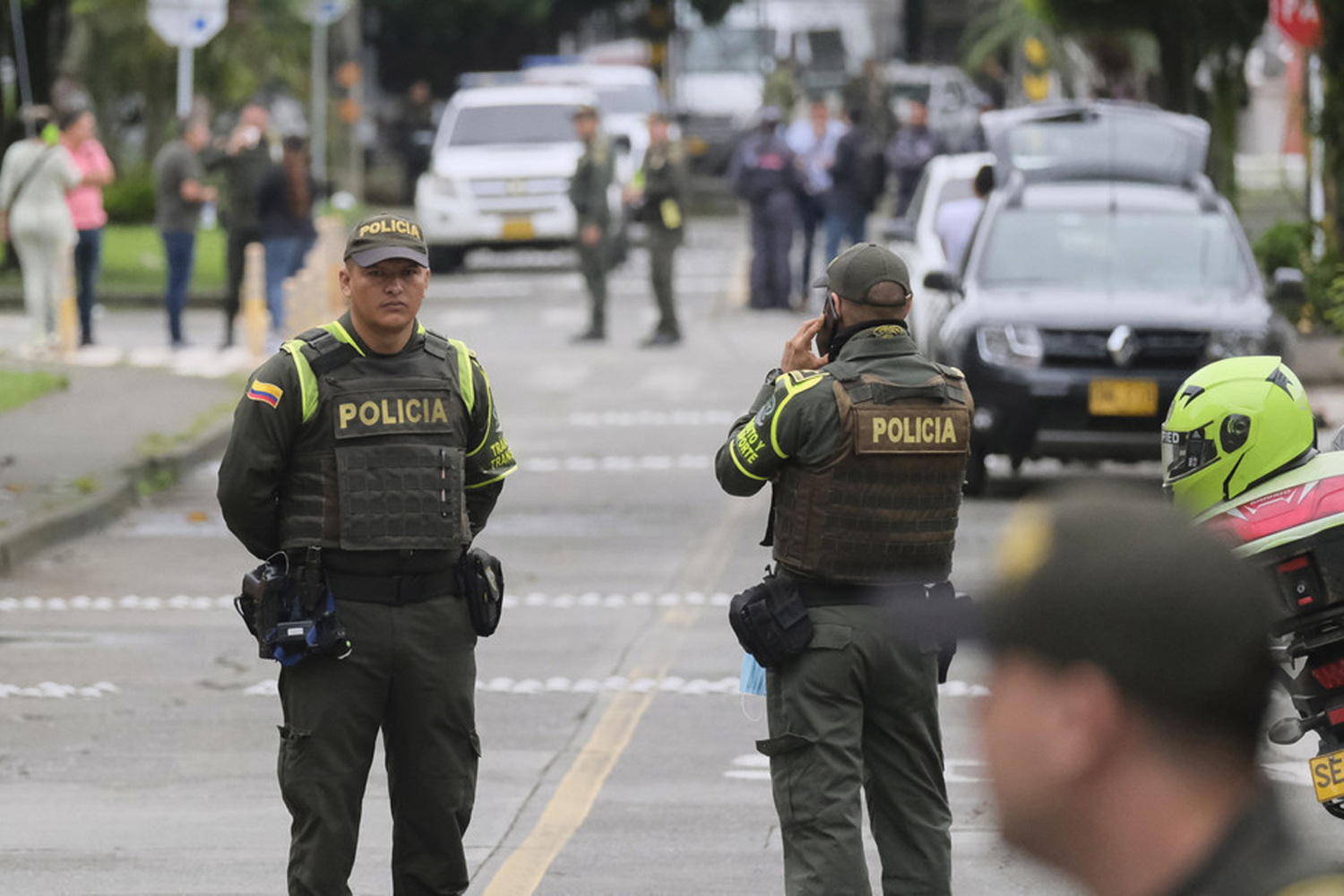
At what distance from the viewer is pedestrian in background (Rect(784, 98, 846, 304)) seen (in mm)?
26188

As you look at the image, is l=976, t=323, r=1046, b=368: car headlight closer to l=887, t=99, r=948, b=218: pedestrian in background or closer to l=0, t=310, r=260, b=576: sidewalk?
l=0, t=310, r=260, b=576: sidewalk

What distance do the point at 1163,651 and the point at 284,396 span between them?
148 inches

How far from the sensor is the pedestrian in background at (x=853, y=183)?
25641 mm

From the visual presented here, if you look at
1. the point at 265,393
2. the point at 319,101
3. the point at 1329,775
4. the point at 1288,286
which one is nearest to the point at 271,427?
the point at 265,393

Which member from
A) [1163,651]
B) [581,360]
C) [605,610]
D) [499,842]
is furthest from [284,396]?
[581,360]

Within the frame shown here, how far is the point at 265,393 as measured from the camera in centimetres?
567

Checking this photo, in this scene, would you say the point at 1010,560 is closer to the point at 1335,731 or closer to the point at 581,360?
the point at 1335,731

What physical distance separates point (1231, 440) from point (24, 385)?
14.2 meters

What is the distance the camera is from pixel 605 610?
11.3 meters

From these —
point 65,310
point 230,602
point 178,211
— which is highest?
point 230,602

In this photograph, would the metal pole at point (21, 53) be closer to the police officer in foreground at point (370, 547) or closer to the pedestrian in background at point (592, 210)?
the pedestrian in background at point (592, 210)

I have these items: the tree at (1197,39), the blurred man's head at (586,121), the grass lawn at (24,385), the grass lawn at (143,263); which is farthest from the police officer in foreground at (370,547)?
the grass lawn at (143,263)

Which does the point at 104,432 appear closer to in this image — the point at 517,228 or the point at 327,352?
the point at 327,352

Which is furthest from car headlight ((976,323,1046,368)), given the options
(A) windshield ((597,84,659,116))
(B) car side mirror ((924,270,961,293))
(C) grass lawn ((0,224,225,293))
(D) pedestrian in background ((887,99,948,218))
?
(A) windshield ((597,84,659,116))
